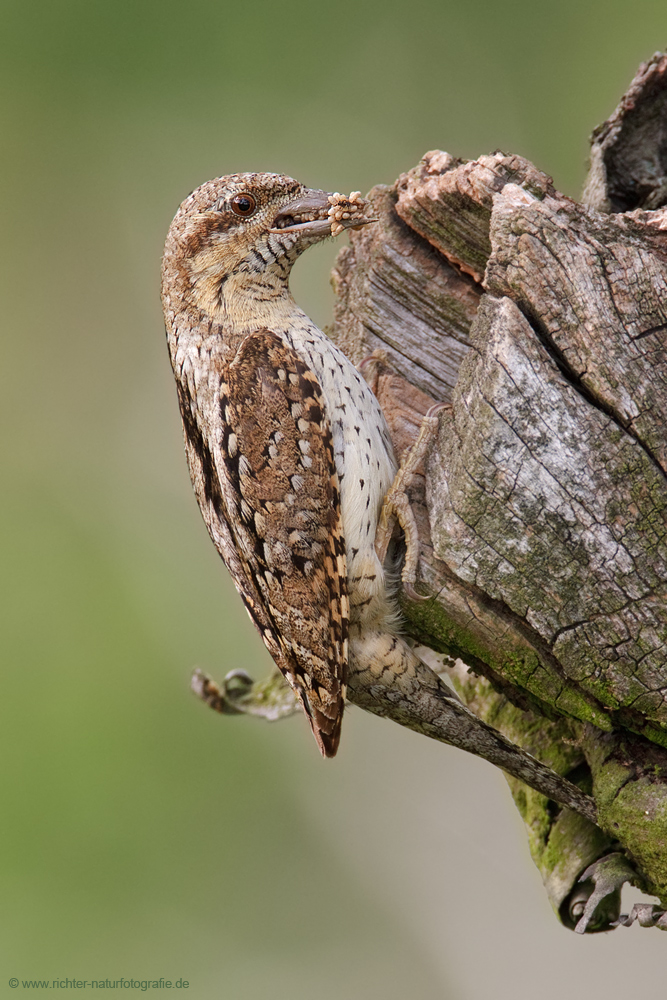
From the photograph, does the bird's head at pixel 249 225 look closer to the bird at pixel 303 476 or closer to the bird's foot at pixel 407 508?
the bird at pixel 303 476

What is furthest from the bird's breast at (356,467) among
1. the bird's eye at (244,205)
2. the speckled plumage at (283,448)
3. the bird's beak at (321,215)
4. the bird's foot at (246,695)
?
the bird's foot at (246,695)

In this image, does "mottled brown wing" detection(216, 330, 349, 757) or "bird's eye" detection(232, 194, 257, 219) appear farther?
"bird's eye" detection(232, 194, 257, 219)

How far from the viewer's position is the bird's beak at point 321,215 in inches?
103

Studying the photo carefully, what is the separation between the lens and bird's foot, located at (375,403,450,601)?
7.25ft

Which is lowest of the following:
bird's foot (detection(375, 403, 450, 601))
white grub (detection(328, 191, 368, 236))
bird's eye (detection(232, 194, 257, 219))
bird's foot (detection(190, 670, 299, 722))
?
bird's foot (detection(190, 670, 299, 722))

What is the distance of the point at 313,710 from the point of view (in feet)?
8.37

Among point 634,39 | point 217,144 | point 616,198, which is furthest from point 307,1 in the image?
point 616,198

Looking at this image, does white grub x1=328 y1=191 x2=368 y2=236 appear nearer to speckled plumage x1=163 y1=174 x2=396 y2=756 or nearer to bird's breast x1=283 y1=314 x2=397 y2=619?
speckled plumage x1=163 y1=174 x2=396 y2=756

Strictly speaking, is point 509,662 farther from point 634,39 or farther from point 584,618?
point 634,39

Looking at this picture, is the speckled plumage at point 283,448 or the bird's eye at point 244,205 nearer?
the speckled plumage at point 283,448

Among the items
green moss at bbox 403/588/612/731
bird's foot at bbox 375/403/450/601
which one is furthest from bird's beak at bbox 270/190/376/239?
→ green moss at bbox 403/588/612/731

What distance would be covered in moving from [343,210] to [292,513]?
3.28ft

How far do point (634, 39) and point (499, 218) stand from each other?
358cm

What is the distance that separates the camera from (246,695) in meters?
3.30
